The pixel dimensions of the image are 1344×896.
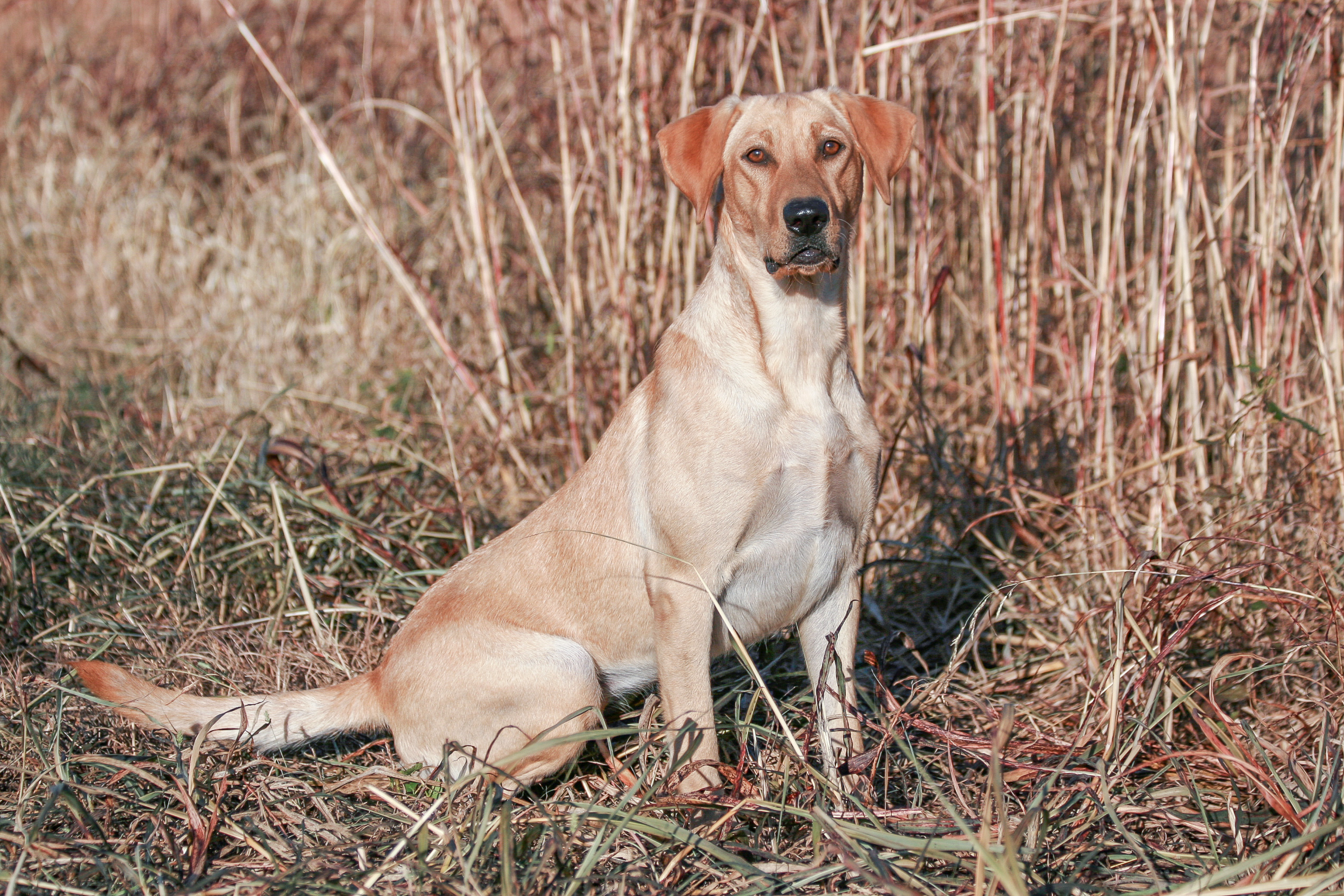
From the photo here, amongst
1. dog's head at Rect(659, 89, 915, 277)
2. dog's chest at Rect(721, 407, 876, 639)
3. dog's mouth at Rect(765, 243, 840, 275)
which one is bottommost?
dog's chest at Rect(721, 407, 876, 639)

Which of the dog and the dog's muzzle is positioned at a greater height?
the dog's muzzle

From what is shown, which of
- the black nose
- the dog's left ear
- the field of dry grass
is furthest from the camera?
the dog's left ear

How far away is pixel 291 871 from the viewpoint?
6.80 feet

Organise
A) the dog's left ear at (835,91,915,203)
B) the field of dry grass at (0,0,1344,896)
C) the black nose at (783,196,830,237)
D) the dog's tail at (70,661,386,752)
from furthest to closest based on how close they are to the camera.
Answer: the dog's left ear at (835,91,915,203) < the dog's tail at (70,661,386,752) < the black nose at (783,196,830,237) < the field of dry grass at (0,0,1344,896)

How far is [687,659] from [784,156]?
1292 mm

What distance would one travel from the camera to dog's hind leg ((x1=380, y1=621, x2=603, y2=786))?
248 centimetres

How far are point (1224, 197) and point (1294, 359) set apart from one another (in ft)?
2.02

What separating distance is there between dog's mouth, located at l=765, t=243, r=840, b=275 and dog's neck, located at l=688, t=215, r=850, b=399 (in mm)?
86

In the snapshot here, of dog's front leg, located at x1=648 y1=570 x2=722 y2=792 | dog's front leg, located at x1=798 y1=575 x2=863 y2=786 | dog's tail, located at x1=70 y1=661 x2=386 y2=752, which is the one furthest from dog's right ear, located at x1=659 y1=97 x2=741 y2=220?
dog's tail, located at x1=70 y1=661 x2=386 y2=752

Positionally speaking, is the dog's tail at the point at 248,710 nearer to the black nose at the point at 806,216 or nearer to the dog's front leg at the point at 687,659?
the dog's front leg at the point at 687,659

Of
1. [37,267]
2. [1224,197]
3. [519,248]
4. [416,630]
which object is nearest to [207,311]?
[37,267]

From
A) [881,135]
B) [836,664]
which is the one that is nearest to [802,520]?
[836,664]

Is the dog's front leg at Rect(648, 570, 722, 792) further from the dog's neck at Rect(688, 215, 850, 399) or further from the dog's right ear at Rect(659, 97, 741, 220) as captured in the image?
the dog's right ear at Rect(659, 97, 741, 220)

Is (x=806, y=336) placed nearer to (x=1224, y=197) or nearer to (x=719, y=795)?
(x=719, y=795)
